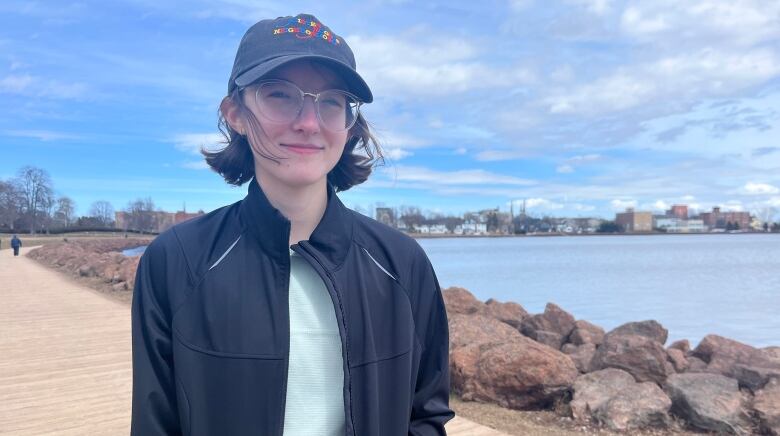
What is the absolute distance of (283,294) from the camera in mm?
1742

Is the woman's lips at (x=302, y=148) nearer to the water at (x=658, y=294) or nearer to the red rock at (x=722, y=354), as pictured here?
the red rock at (x=722, y=354)

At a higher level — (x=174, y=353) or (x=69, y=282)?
(x=174, y=353)

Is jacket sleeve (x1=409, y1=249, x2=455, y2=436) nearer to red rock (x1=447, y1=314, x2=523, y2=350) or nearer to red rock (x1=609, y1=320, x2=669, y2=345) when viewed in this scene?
red rock (x1=447, y1=314, x2=523, y2=350)

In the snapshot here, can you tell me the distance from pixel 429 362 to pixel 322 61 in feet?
3.18

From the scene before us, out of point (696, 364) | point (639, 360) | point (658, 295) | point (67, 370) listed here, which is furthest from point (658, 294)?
point (67, 370)

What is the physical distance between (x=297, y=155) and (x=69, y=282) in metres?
18.4

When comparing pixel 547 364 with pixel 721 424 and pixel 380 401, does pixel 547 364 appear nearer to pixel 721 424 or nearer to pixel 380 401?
pixel 721 424

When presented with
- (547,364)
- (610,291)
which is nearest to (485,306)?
(547,364)

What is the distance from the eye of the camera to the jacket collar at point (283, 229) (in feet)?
5.86

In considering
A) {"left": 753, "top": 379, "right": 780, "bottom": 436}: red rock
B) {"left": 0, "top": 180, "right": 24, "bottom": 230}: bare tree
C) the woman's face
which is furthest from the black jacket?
{"left": 0, "top": 180, "right": 24, "bottom": 230}: bare tree

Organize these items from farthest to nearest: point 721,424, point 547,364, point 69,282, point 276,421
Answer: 1. point 69,282
2. point 547,364
3. point 721,424
4. point 276,421

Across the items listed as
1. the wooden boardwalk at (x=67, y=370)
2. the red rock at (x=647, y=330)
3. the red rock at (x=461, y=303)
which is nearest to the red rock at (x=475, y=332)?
the wooden boardwalk at (x=67, y=370)

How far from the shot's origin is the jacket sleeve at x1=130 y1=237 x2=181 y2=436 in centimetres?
170

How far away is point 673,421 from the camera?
5316mm
